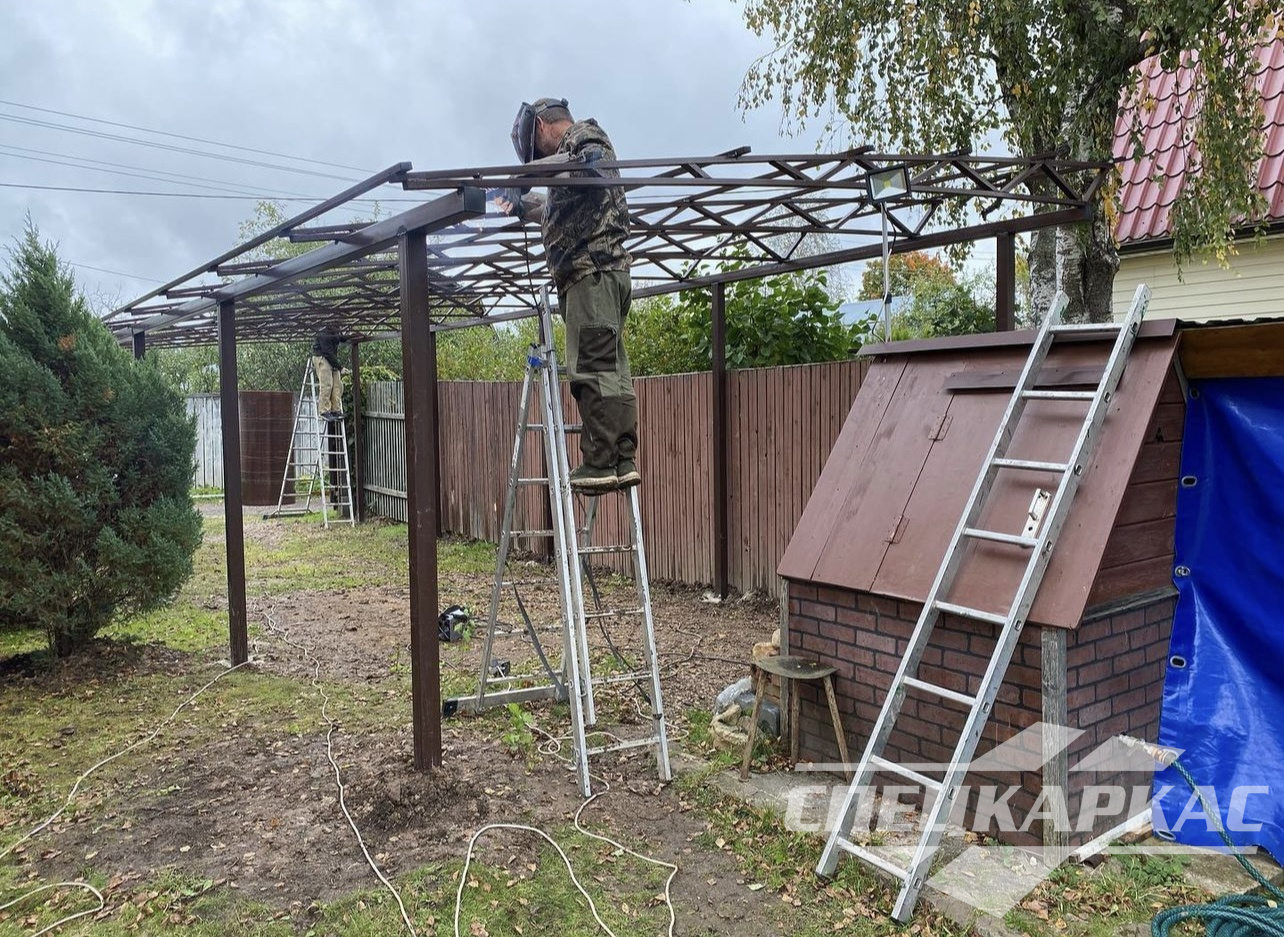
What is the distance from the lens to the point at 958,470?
13.0ft

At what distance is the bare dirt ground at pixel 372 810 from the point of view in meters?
3.52

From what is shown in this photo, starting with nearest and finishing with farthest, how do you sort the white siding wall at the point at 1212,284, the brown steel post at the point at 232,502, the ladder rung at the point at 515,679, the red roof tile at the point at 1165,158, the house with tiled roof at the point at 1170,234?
the ladder rung at the point at 515,679 < the brown steel post at the point at 232,502 < the red roof tile at the point at 1165,158 < the house with tiled roof at the point at 1170,234 < the white siding wall at the point at 1212,284

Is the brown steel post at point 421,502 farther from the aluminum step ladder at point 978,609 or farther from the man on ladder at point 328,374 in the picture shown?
the man on ladder at point 328,374

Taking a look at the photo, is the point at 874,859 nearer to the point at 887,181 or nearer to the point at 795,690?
the point at 795,690

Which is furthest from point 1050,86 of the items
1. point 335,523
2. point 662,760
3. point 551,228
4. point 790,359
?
point 335,523

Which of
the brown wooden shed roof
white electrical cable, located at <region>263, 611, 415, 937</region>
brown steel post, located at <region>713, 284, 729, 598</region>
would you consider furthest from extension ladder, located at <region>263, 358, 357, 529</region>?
the brown wooden shed roof

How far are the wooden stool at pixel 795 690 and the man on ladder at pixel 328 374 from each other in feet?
35.4

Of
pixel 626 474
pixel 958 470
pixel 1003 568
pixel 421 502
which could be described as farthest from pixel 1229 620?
pixel 421 502

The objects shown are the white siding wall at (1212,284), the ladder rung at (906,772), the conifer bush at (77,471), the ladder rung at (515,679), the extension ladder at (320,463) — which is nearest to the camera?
the ladder rung at (906,772)

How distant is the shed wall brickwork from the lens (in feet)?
11.1

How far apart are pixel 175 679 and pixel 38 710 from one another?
2.71ft

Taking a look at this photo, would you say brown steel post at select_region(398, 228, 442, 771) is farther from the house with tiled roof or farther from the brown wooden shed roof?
the house with tiled roof

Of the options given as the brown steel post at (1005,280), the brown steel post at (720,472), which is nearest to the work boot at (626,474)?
the brown steel post at (1005,280)

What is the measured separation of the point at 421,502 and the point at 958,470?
2.54 meters
